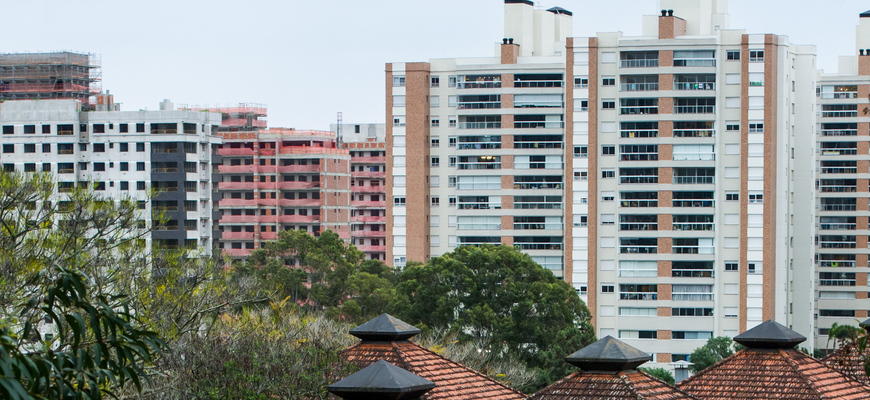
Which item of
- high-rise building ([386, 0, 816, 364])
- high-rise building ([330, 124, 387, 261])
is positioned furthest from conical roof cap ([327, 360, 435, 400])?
high-rise building ([330, 124, 387, 261])

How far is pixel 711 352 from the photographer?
6988 cm

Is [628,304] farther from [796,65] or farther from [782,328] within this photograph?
[782,328]

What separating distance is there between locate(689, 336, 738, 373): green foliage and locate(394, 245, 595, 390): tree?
41.9 feet

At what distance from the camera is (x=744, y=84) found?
3036 inches

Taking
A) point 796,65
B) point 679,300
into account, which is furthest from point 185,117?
point 796,65

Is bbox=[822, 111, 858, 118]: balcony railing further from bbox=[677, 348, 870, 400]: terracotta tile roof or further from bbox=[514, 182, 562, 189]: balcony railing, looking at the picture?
bbox=[677, 348, 870, 400]: terracotta tile roof

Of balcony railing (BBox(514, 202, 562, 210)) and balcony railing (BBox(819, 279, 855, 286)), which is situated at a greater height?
balcony railing (BBox(514, 202, 562, 210))

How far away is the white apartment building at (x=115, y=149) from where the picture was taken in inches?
3438

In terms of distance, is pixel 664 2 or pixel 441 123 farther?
pixel 441 123

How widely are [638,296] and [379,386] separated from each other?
64.1m

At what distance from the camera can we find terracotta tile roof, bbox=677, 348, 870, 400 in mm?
23969

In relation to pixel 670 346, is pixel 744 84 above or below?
above

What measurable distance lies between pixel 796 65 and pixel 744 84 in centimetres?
835

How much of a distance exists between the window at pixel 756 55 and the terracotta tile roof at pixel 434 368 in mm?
57568
